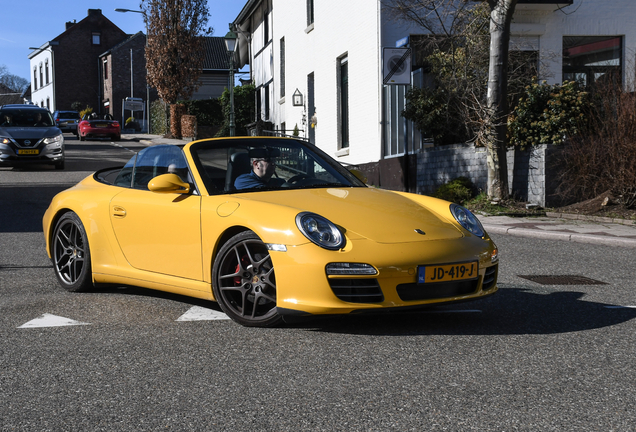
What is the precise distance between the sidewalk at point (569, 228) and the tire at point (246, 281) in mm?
5405

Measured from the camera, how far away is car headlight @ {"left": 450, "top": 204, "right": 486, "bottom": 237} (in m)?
5.09

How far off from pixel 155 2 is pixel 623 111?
36177mm

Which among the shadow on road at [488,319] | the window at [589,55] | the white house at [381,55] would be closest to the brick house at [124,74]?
the white house at [381,55]

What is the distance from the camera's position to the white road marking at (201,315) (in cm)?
507

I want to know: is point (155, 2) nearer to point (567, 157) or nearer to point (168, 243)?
A: point (567, 157)

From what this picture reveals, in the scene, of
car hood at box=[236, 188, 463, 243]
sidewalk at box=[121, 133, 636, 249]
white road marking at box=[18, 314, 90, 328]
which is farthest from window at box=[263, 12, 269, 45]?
white road marking at box=[18, 314, 90, 328]

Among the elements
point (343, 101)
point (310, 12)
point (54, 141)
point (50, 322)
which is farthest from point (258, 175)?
point (310, 12)

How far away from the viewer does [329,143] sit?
23.5 m

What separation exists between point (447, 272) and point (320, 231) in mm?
817

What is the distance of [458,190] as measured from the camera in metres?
14.0

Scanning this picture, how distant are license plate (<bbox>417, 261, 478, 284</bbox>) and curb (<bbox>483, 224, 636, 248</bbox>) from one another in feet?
17.8

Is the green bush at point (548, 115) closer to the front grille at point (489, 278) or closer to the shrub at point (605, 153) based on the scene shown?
the shrub at point (605, 153)

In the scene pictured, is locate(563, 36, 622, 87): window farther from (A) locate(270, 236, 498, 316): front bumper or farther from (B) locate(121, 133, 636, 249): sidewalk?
(A) locate(270, 236, 498, 316): front bumper

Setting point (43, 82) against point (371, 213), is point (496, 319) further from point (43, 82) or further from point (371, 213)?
point (43, 82)
